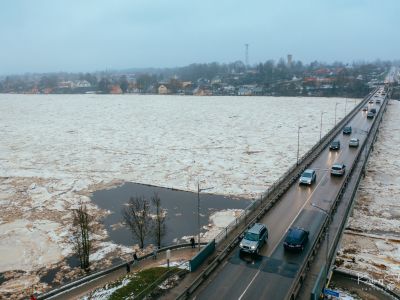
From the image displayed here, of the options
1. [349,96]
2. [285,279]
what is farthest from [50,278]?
[349,96]

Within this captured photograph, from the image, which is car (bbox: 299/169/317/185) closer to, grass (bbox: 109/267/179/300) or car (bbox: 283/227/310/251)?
car (bbox: 283/227/310/251)

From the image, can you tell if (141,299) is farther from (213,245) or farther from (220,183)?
(220,183)

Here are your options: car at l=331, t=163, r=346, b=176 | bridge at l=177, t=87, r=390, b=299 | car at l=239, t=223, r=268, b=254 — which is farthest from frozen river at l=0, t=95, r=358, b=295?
car at l=239, t=223, r=268, b=254

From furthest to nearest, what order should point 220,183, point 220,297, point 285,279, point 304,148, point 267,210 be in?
point 304,148 → point 220,183 → point 267,210 → point 285,279 → point 220,297

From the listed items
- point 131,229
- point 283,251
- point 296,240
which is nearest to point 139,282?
point 283,251

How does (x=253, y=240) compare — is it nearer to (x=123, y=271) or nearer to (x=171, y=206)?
(x=123, y=271)

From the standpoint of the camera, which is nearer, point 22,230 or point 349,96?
point 22,230
